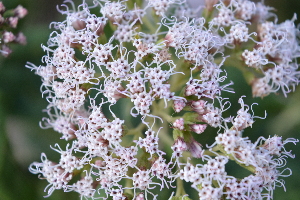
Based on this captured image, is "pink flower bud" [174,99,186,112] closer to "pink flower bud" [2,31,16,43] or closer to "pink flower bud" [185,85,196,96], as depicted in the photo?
"pink flower bud" [185,85,196,96]

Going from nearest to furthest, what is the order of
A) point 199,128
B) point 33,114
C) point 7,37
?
point 199,128 → point 7,37 → point 33,114

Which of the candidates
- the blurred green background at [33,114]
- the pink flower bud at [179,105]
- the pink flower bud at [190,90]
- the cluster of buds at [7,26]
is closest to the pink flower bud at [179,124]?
the pink flower bud at [179,105]

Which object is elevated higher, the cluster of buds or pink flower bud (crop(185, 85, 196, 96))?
the cluster of buds

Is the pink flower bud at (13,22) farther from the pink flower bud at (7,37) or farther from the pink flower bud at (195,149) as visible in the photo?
the pink flower bud at (195,149)

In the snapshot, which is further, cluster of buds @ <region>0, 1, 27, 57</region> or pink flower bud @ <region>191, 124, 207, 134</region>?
cluster of buds @ <region>0, 1, 27, 57</region>

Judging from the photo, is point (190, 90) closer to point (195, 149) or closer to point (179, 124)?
point (179, 124)

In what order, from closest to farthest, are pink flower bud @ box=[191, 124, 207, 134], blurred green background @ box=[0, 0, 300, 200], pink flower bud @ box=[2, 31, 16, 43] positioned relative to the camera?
pink flower bud @ box=[191, 124, 207, 134]
pink flower bud @ box=[2, 31, 16, 43]
blurred green background @ box=[0, 0, 300, 200]

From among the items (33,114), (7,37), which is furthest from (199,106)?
(33,114)

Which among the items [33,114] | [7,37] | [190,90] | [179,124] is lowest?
[179,124]

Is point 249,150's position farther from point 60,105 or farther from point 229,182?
point 60,105

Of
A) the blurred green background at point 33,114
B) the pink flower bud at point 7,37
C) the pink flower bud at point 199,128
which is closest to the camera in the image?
the pink flower bud at point 199,128

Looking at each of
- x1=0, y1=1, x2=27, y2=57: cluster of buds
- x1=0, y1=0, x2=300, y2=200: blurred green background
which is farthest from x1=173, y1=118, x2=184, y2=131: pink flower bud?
x1=0, y1=1, x2=27, y2=57: cluster of buds
